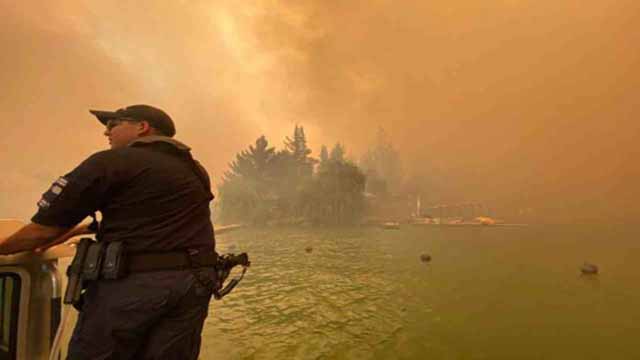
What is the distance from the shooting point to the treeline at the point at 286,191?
58.2m

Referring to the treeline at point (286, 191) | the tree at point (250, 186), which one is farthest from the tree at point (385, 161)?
the tree at point (250, 186)

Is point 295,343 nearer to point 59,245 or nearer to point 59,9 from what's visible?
point 59,245

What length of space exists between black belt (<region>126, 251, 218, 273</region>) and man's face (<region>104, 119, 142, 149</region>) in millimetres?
825

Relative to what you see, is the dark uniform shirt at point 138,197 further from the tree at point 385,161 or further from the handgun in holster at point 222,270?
the tree at point 385,161

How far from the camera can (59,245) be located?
85.7 inches

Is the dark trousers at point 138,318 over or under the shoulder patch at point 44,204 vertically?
under

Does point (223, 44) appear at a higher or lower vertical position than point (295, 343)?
higher

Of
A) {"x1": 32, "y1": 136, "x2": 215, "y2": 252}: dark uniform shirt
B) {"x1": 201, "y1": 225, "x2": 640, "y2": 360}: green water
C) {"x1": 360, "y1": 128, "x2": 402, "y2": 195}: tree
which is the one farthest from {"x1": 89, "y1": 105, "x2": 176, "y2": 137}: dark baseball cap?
{"x1": 360, "y1": 128, "x2": 402, "y2": 195}: tree

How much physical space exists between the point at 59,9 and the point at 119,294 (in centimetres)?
6429

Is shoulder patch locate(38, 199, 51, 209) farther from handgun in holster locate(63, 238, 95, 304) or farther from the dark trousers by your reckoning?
the dark trousers

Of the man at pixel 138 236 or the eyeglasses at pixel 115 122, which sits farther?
the eyeglasses at pixel 115 122

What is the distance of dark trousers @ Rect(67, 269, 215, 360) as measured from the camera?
1801 mm

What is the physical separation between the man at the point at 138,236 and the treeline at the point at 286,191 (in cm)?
5553

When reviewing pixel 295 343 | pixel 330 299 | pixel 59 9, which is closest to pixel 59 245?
pixel 295 343
